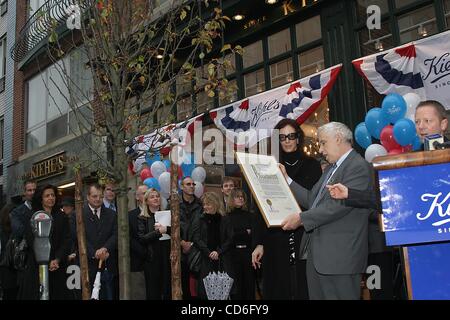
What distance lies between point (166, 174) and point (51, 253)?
10.5ft

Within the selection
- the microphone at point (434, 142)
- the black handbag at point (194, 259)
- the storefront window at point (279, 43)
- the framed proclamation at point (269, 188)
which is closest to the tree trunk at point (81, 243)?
the framed proclamation at point (269, 188)

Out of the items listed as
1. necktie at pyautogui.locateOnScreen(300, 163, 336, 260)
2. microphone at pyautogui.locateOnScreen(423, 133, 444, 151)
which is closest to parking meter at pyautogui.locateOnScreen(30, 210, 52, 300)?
necktie at pyautogui.locateOnScreen(300, 163, 336, 260)

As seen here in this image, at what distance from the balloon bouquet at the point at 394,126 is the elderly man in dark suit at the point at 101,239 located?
365 centimetres

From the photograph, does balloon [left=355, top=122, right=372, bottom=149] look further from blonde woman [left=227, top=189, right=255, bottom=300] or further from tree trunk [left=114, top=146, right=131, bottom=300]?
tree trunk [left=114, top=146, right=131, bottom=300]

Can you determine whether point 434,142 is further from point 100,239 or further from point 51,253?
point 51,253

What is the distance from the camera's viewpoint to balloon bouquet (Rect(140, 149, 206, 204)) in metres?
9.03

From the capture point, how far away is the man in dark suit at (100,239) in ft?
20.7

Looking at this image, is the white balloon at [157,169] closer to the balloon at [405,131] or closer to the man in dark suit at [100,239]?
the man in dark suit at [100,239]

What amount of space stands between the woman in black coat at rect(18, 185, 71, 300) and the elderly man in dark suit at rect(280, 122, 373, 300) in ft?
12.1

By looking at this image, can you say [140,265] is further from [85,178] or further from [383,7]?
[85,178]

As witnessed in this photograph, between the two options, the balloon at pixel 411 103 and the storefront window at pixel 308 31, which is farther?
the storefront window at pixel 308 31

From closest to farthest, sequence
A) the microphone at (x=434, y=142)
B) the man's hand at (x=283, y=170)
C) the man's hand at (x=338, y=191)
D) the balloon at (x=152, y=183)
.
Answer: the microphone at (x=434, y=142)
the man's hand at (x=338, y=191)
the man's hand at (x=283, y=170)
the balloon at (x=152, y=183)
